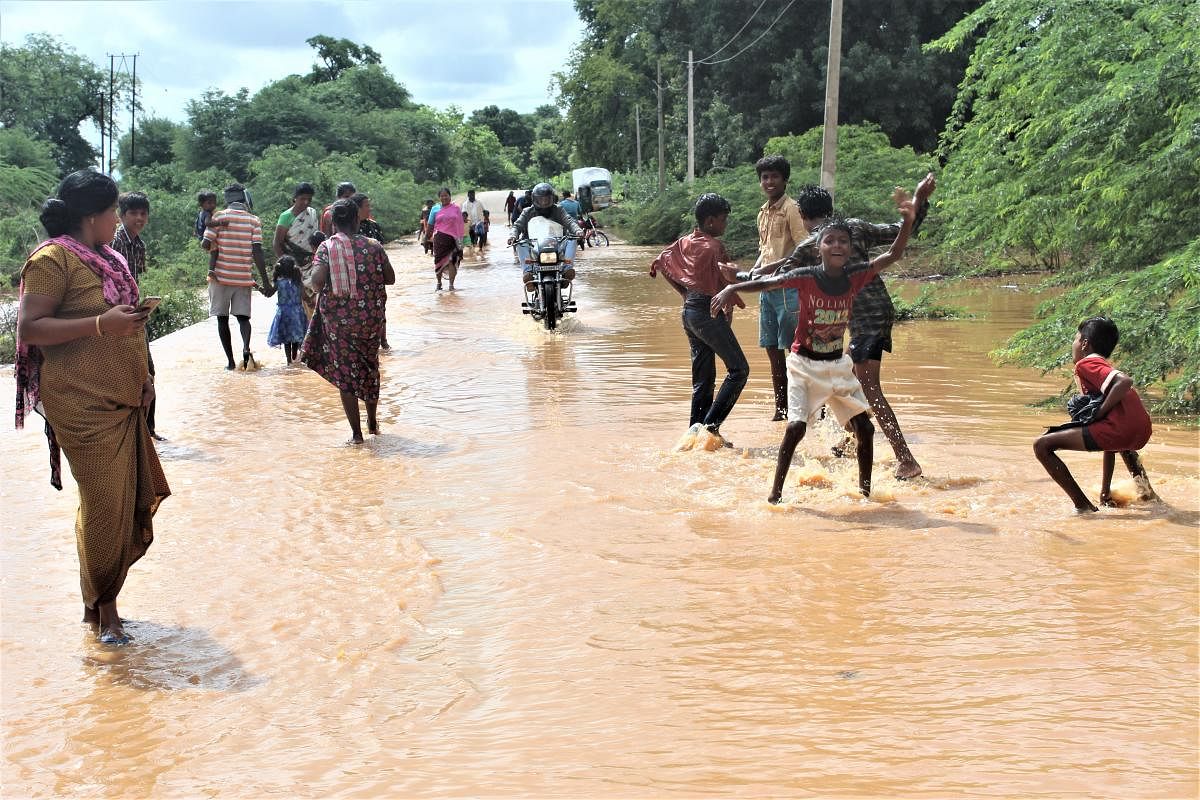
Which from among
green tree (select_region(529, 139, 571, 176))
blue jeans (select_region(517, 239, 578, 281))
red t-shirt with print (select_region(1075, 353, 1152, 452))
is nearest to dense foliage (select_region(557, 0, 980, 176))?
blue jeans (select_region(517, 239, 578, 281))

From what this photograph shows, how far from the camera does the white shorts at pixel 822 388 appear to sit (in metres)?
6.63

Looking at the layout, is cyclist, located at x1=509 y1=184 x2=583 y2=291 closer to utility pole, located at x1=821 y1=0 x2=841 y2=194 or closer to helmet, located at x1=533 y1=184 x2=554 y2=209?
helmet, located at x1=533 y1=184 x2=554 y2=209

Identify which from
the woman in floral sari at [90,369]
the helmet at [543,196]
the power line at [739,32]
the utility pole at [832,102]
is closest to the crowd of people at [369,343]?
the woman in floral sari at [90,369]

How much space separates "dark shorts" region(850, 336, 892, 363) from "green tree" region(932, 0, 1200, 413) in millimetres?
2343

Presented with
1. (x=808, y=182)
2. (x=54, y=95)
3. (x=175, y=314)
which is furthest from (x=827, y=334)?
(x=54, y=95)

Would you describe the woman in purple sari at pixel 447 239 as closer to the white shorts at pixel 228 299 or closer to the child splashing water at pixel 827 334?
the white shorts at pixel 228 299

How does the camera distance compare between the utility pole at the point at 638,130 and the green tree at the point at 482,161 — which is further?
the green tree at the point at 482,161

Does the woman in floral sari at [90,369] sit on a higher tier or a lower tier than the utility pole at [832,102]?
lower

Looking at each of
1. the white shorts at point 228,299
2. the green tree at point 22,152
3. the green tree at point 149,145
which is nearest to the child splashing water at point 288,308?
the white shorts at point 228,299

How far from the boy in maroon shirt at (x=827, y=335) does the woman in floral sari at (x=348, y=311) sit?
3.20 metres

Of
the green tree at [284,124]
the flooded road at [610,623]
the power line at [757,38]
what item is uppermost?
the power line at [757,38]

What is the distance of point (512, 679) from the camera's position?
455 cm

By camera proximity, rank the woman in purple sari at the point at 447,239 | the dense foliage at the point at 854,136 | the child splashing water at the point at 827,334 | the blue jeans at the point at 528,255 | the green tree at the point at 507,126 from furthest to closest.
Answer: the green tree at the point at 507,126, the woman in purple sari at the point at 447,239, the blue jeans at the point at 528,255, the dense foliage at the point at 854,136, the child splashing water at the point at 827,334

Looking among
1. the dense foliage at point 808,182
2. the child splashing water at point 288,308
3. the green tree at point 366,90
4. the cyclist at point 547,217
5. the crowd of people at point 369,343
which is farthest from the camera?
the green tree at point 366,90
